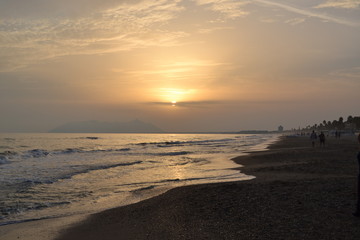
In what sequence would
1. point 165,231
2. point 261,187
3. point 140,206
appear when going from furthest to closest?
point 261,187 → point 140,206 → point 165,231

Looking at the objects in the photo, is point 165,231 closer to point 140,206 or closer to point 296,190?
point 140,206

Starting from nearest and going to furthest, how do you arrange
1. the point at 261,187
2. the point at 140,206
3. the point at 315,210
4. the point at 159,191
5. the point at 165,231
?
the point at 165,231, the point at 315,210, the point at 140,206, the point at 261,187, the point at 159,191

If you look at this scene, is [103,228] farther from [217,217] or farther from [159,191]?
[159,191]

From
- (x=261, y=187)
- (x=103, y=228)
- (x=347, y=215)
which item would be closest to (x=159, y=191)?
(x=261, y=187)

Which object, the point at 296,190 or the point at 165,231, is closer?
the point at 165,231

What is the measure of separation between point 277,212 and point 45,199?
10.4 metres

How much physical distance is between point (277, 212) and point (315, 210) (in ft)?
3.58

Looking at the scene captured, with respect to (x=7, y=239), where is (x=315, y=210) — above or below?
above

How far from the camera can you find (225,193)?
12.8 m

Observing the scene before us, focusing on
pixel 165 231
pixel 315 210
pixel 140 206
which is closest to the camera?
pixel 165 231

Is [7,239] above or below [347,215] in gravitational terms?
below

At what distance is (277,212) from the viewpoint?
9.25m

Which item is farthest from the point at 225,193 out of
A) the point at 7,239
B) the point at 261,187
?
the point at 7,239

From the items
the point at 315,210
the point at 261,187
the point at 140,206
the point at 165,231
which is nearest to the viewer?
the point at 165,231
